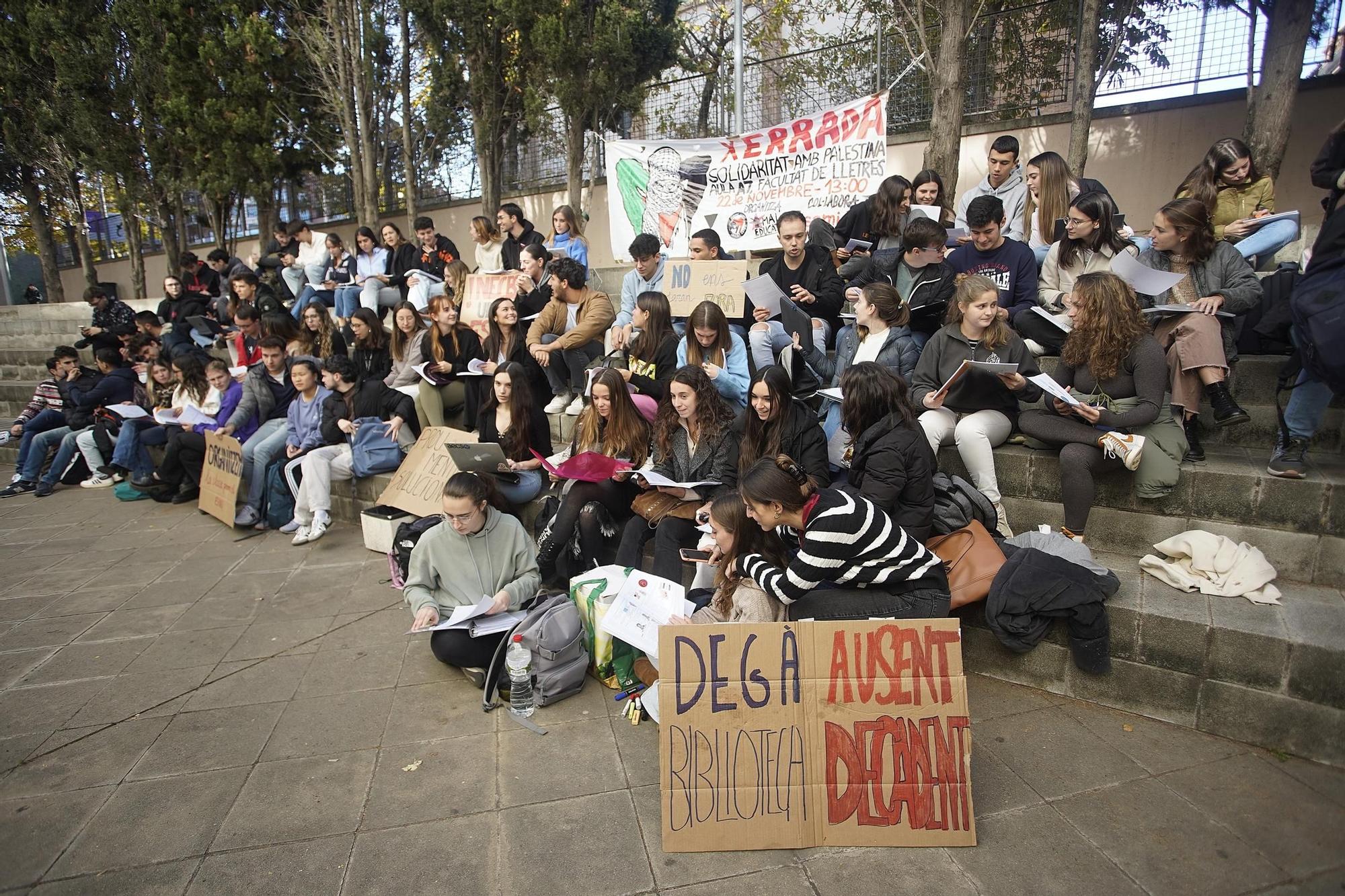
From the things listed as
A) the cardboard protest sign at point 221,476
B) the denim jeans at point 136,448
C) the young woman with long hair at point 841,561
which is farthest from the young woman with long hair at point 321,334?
the young woman with long hair at point 841,561

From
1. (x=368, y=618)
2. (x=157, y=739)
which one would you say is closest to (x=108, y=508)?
(x=368, y=618)

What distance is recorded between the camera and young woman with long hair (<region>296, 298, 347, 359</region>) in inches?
334

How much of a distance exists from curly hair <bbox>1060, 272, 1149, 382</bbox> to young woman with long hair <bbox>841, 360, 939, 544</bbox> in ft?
3.95

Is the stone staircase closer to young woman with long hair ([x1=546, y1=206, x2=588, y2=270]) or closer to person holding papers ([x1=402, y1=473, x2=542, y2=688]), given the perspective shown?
person holding papers ([x1=402, y1=473, x2=542, y2=688])

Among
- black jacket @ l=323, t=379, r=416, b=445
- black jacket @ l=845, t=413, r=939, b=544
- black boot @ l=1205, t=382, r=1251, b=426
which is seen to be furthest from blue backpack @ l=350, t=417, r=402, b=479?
black boot @ l=1205, t=382, r=1251, b=426

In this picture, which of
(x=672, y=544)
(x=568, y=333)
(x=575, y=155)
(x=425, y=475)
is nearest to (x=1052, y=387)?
(x=672, y=544)

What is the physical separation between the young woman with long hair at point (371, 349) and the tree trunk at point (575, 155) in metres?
5.50

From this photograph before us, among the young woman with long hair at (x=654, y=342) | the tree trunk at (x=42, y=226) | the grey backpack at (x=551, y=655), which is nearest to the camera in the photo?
the grey backpack at (x=551, y=655)

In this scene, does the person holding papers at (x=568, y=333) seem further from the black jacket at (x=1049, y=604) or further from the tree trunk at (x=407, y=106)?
the tree trunk at (x=407, y=106)

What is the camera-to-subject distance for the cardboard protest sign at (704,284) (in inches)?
248

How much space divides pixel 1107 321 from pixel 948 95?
15.4ft

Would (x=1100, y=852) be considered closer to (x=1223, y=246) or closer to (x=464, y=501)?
(x=464, y=501)

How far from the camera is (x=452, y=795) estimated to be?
321 cm

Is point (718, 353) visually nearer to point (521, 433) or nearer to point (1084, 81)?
point (521, 433)
